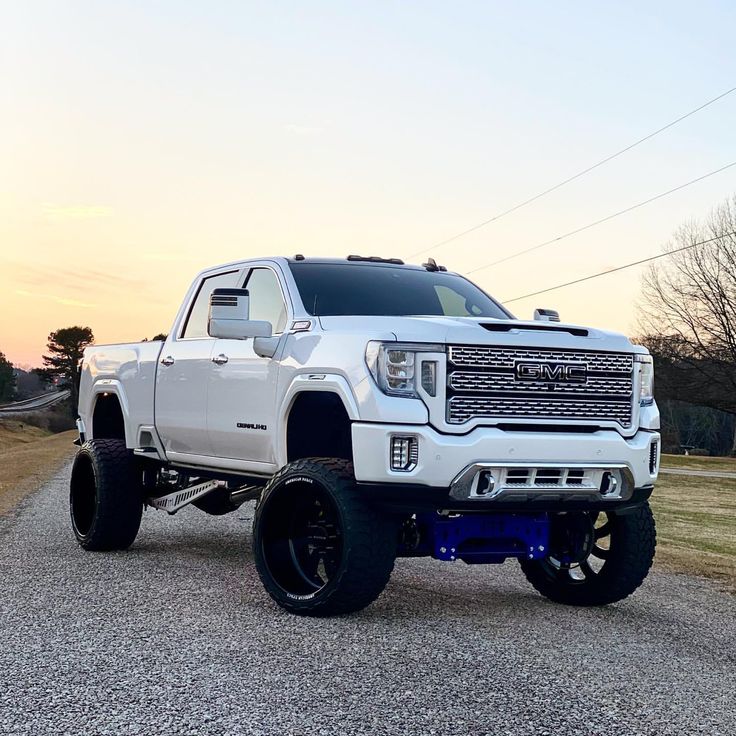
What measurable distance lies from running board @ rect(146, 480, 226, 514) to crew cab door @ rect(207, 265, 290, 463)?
2.12 ft

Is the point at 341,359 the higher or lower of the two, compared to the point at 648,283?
lower

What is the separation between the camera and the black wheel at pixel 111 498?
28.8 feet

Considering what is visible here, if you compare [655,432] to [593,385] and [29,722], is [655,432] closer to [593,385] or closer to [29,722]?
[593,385]

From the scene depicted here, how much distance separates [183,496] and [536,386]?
3688 millimetres

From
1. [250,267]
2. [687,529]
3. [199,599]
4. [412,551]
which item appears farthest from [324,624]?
[687,529]

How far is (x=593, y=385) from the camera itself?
6262 millimetres

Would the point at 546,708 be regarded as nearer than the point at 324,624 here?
Yes

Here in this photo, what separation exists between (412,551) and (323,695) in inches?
74.3

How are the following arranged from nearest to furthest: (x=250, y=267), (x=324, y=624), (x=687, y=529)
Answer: (x=324, y=624)
(x=250, y=267)
(x=687, y=529)

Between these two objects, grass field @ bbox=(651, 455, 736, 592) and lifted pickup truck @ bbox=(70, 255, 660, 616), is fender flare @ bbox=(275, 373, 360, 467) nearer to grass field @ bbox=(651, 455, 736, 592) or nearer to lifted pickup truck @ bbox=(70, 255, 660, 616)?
lifted pickup truck @ bbox=(70, 255, 660, 616)

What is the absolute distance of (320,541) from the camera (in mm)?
6266

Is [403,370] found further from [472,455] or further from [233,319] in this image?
[233,319]

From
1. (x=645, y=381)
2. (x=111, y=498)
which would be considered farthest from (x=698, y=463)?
(x=645, y=381)

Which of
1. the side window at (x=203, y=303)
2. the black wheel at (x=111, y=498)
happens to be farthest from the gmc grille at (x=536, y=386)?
the black wheel at (x=111, y=498)
